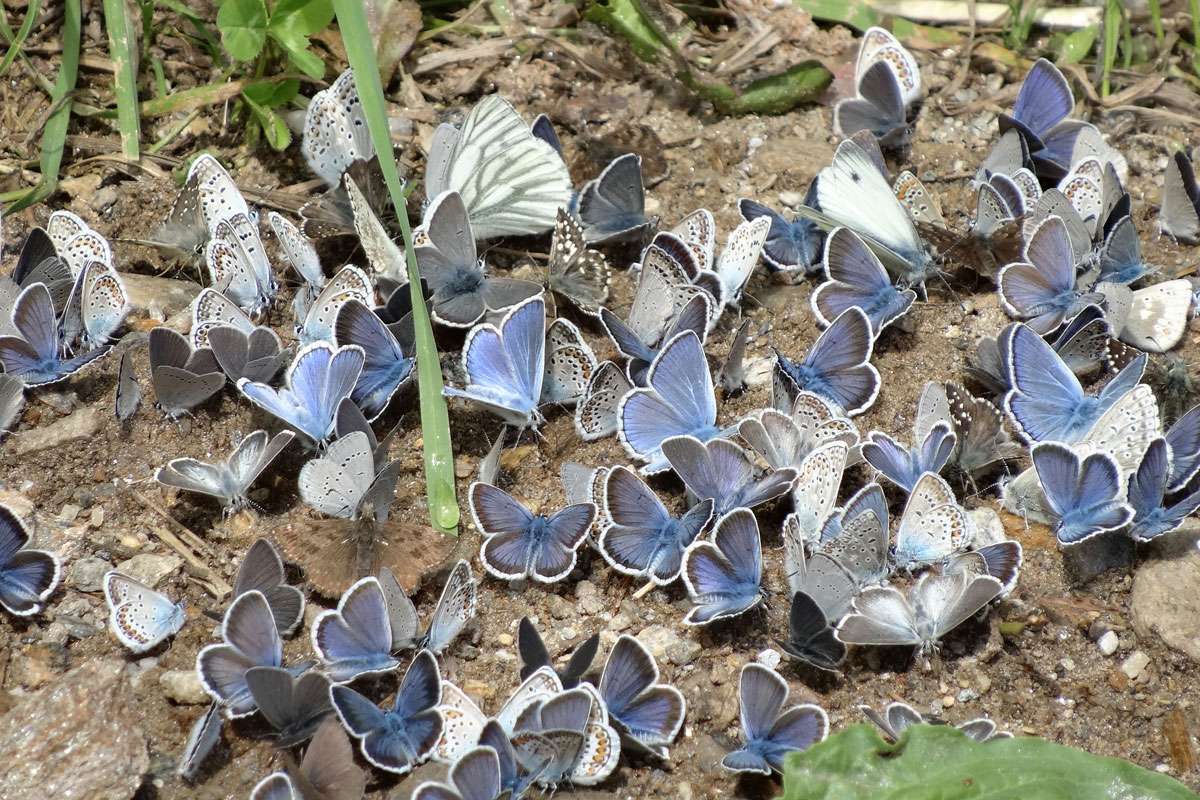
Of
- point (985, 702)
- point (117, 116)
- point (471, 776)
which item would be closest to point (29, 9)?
point (117, 116)

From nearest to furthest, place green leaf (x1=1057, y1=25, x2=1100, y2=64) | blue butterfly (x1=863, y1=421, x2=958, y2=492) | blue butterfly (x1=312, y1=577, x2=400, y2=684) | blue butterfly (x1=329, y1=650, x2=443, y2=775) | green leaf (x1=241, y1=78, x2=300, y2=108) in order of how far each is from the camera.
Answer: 1. blue butterfly (x1=329, y1=650, x2=443, y2=775)
2. blue butterfly (x1=312, y1=577, x2=400, y2=684)
3. blue butterfly (x1=863, y1=421, x2=958, y2=492)
4. green leaf (x1=241, y1=78, x2=300, y2=108)
5. green leaf (x1=1057, y1=25, x2=1100, y2=64)

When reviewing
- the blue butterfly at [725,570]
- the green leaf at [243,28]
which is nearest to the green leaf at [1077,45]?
the blue butterfly at [725,570]

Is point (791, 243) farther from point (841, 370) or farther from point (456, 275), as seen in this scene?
point (456, 275)

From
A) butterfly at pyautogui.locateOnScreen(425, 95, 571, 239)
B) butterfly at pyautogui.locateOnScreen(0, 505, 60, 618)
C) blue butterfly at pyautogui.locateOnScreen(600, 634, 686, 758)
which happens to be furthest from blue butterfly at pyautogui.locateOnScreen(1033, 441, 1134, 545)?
butterfly at pyautogui.locateOnScreen(0, 505, 60, 618)

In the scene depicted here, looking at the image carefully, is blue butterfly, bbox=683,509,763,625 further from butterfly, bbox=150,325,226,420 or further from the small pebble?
butterfly, bbox=150,325,226,420

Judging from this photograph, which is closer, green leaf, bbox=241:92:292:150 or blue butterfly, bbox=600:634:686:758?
blue butterfly, bbox=600:634:686:758

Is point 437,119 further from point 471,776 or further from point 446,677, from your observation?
point 471,776

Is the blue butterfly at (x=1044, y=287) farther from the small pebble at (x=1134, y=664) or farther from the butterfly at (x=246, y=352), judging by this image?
the butterfly at (x=246, y=352)
